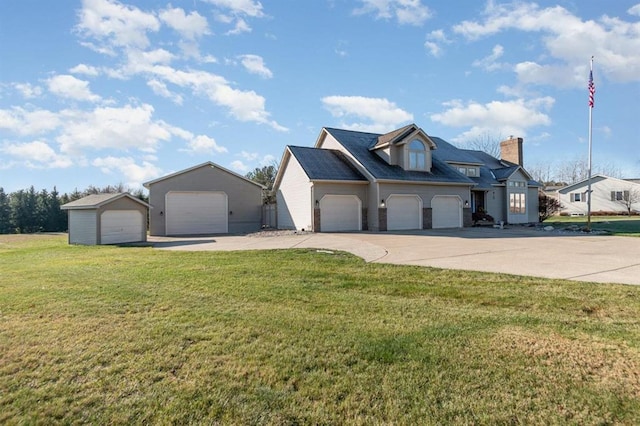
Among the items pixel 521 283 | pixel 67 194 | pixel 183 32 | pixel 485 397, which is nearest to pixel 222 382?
pixel 485 397

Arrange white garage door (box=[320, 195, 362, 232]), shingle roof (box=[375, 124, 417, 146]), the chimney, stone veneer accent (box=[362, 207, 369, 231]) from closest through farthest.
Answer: white garage door (box=[320, 195, 362, 232]) → stone veneer accent (box=[362, 207, 369, 231]) → shingle roof (box=[375, 124, 417, 146]) → the chimney

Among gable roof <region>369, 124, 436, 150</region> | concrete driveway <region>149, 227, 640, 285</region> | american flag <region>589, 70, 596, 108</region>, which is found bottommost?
concrete driveway <region>149, 227, 640, 285</region>

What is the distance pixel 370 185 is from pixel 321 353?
18.1m

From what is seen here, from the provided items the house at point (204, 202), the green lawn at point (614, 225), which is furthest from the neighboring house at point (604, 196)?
the house at point (204, 202)

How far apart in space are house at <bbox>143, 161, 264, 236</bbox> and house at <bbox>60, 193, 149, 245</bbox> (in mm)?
3169

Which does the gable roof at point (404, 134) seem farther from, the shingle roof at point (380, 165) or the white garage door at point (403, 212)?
the white garage door at point (403, 212)

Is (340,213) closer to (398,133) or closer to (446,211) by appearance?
(398,133)

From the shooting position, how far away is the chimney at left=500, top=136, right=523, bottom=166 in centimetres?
3136

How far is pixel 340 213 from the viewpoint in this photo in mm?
21000

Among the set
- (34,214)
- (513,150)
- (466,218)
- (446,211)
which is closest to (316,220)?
(446,211)

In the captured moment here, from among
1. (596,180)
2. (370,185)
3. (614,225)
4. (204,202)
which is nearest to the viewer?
(370,185)

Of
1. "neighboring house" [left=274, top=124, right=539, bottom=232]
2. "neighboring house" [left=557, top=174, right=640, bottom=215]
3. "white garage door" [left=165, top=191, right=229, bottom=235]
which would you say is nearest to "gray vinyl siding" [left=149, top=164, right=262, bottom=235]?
"white garage door" [left=165, top=191, right=229, bottom=235]

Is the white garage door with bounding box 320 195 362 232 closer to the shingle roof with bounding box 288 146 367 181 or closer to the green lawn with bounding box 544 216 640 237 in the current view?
the shingle roof with bounding box 288 146 367 181

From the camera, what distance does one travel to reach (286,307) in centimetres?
543
